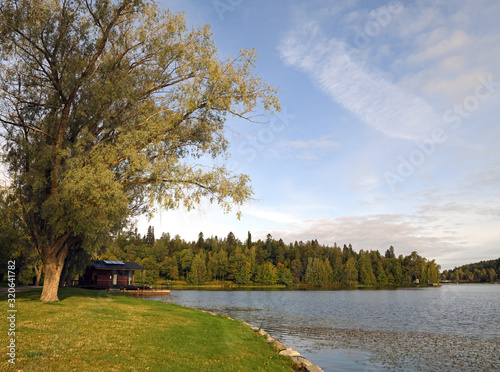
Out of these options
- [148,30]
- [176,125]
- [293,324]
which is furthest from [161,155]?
[293,324]

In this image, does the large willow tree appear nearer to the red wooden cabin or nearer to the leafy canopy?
the leafy canopy

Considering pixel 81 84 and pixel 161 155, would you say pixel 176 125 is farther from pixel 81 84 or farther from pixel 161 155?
pixel 81 84

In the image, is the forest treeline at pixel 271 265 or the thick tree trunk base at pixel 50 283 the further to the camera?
the forest treeline at pixel 271 265

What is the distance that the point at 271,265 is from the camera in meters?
134

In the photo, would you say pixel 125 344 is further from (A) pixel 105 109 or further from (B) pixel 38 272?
(B) pixel 38 272

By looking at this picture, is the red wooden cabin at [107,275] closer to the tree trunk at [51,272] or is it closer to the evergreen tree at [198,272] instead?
the tree trunk at [51,272]

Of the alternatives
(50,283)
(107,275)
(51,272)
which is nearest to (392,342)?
(50,283)

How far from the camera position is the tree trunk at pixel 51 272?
18641 mm

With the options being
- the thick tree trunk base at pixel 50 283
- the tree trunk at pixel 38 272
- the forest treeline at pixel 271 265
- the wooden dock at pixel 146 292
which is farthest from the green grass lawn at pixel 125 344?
the forest treeline at pixel 271 265

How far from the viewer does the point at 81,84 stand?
1928 centimetres

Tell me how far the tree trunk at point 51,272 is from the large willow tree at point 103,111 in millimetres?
56

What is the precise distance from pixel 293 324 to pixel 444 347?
1208 centimetres

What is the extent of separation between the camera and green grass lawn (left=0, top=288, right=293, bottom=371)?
28.1ft

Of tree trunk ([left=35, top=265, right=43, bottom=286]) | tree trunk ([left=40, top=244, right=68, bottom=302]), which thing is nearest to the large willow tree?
tree trunk ([left=40, top=244, right=68, bottom=302])
